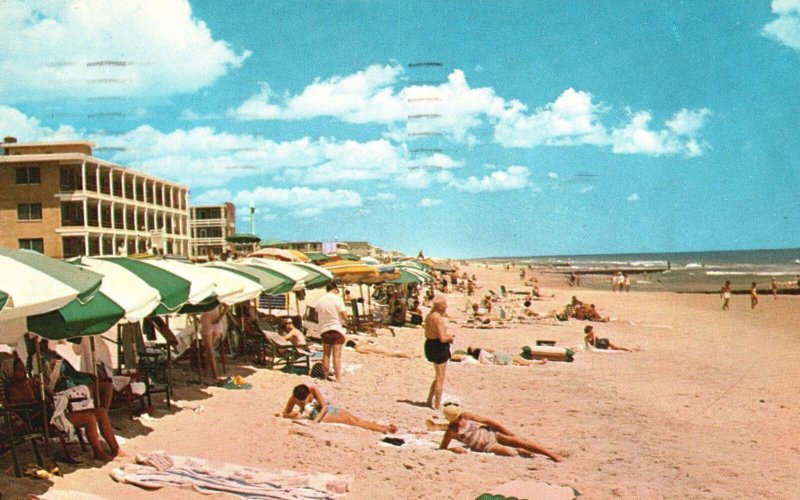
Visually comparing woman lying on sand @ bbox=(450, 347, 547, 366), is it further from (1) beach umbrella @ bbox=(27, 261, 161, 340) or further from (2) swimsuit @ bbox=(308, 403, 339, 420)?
(1) beach umbrella @ bbox=(27, 261, 161, 340)

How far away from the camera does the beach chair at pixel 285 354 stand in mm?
11469

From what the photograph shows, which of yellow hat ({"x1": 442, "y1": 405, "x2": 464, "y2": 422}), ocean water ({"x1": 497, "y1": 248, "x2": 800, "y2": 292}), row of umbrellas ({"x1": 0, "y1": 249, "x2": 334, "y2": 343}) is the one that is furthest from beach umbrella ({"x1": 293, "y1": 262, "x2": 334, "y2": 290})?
ocean water ({"x1": 497, "y1": 248, "x2": 800, "y2": 292})

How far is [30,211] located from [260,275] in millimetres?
36058

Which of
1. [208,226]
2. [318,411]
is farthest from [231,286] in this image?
[208,226]

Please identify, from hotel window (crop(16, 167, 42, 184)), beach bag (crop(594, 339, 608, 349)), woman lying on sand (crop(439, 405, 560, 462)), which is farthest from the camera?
hotel window (crop(16, 167, 42, 184))

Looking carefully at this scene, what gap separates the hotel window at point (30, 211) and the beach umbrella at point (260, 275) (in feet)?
115

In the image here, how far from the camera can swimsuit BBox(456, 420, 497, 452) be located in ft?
23.6

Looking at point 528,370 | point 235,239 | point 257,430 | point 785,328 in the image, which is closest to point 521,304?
point 785,328

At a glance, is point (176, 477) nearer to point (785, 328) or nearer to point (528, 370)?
point (528, 370)

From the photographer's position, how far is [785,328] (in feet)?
74.1

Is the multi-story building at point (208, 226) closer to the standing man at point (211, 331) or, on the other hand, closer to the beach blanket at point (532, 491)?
the standing man at point (211, 331)

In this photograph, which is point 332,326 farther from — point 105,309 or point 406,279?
point 406,279

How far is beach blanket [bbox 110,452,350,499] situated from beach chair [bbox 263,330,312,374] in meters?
5.38

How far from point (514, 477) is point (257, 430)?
2.93 m
